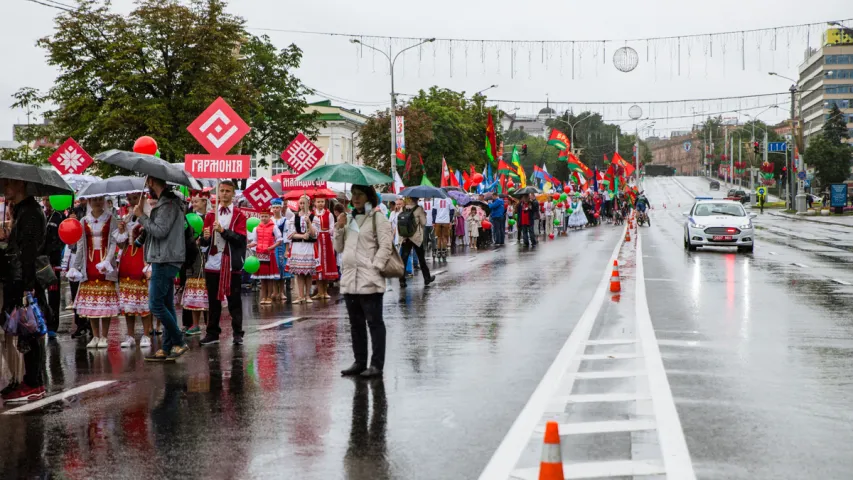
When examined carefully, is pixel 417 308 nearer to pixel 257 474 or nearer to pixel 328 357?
pixel 328 357

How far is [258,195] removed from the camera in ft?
70.9

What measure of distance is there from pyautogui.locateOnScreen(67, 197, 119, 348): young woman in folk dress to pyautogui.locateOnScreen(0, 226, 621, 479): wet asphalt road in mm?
397

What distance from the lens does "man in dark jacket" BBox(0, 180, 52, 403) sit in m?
8.23

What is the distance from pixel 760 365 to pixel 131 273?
6.93 metres

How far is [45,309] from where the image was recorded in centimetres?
924

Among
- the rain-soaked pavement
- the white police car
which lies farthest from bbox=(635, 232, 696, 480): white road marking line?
the white police car

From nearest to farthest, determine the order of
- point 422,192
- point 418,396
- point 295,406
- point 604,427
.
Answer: point 604,427, point 295,406, point 418,396, point 422,192

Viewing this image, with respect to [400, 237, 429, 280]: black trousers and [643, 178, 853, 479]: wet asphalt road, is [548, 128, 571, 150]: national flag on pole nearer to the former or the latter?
[643, 178, 853, 479]: wet asphalt road

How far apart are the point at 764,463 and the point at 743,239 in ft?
79.8

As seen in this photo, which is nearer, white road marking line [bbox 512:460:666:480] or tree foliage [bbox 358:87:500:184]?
white road marking line [bbox 512:460:666:480]

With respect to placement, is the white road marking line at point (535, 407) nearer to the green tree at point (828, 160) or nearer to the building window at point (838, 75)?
the green tree at point (828, 160)

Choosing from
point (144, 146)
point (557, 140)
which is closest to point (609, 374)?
point (144, 146)

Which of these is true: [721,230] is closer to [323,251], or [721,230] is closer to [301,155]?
[301,155]

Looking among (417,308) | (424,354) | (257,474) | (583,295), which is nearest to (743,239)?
(583,295)
